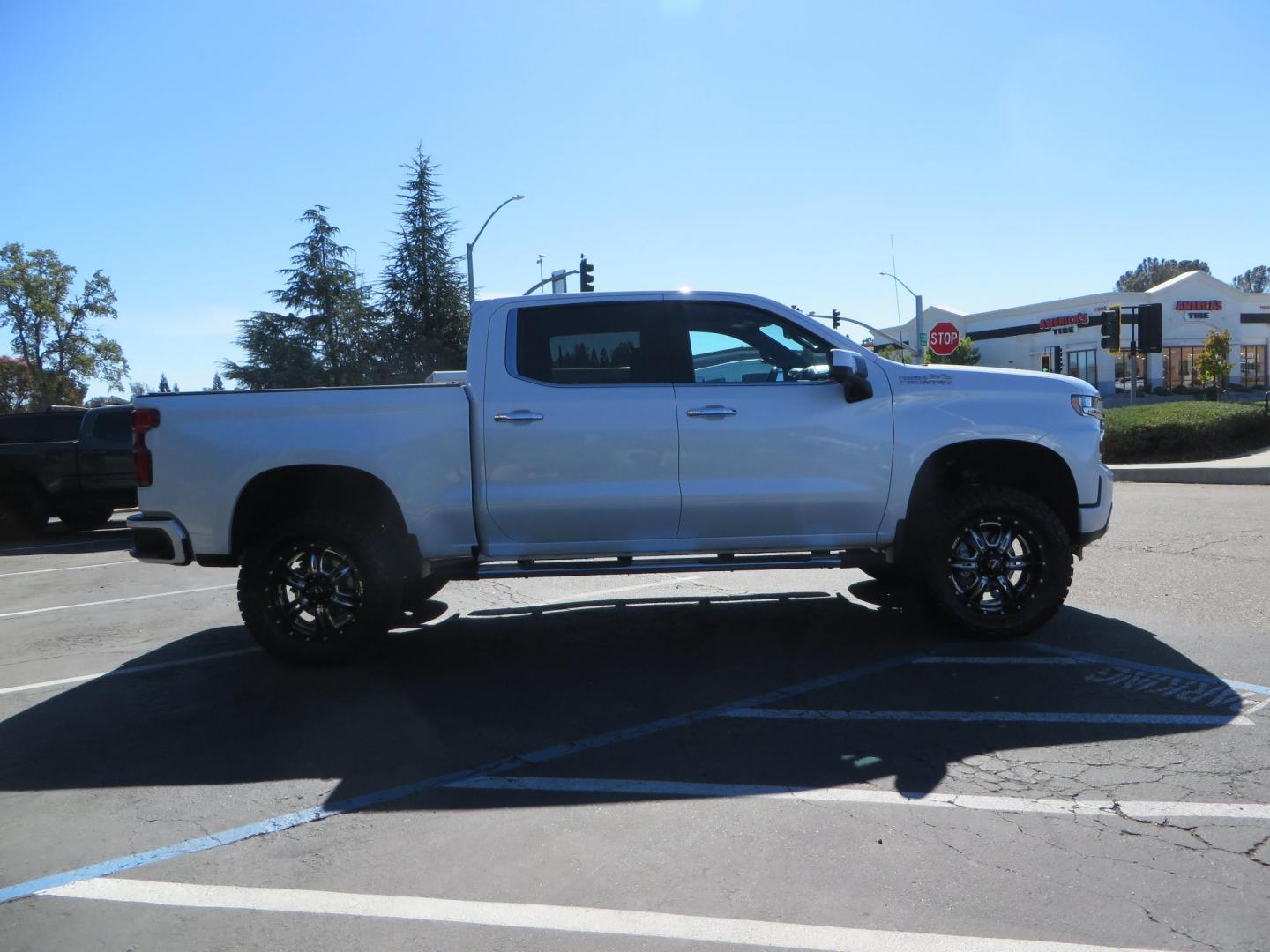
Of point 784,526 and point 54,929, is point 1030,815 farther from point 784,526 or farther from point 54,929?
point 54,929

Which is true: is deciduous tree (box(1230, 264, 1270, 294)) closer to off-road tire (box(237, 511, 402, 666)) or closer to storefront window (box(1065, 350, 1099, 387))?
storefront window (box(1065, 350, 1099, 387))

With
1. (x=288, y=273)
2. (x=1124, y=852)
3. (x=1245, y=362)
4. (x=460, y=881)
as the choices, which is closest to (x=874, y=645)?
(x=1124, y=852)

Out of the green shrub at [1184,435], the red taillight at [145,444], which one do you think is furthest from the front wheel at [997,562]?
the green shrub at [1184,435]

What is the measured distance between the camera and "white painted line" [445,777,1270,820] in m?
3.61

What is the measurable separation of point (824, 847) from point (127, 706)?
400 centimetres

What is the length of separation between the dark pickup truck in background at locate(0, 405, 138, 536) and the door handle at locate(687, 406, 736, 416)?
36.9 ft

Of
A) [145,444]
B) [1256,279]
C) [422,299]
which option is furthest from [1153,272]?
[145,444]

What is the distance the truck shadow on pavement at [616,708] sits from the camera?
14.0 feet

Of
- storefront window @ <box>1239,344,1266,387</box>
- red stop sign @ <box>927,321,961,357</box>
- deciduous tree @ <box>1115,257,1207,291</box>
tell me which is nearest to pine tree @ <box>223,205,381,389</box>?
red stop sign @ <box>927,321,961,357</box>

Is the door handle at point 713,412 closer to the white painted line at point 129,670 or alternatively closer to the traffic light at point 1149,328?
the white painted line at point 129,670

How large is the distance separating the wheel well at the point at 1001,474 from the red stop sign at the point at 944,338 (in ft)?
67.9

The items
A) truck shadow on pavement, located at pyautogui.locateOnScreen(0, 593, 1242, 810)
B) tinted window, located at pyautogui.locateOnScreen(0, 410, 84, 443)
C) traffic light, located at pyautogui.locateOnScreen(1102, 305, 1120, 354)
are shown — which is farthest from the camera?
traffic light, located at pyautogui.locateOnScreen(1102, 305, 1120, 354)

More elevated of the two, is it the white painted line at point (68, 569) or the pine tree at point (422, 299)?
the pine tree at point (422, 299)

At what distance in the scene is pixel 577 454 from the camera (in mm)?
5809
